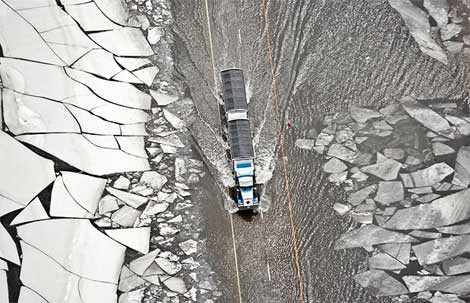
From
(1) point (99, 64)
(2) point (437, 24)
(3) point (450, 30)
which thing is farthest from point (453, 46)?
(1) point (99, 64)

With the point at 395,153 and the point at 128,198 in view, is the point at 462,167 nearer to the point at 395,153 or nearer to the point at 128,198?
the point at 395,153

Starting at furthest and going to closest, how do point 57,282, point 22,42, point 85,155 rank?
1. point 22,42
2. point 85,155
3. point 57,282

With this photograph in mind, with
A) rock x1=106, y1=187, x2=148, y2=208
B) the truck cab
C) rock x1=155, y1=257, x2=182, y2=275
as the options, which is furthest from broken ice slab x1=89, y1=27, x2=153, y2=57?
rock x1=155, y1=257, x2=182, y2=275

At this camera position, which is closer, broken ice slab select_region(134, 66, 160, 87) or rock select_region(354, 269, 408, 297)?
rock select_region(354, 269, 408, 297)

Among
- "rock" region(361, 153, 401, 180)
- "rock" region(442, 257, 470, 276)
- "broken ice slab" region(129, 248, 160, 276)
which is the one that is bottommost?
"rock" region(442, 257, 470, 276)

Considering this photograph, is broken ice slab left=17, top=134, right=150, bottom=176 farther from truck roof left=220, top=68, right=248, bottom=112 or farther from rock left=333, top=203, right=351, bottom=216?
rock left=333, top=203, right=351, bottom=216

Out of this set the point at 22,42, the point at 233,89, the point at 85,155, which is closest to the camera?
the point at 85,155

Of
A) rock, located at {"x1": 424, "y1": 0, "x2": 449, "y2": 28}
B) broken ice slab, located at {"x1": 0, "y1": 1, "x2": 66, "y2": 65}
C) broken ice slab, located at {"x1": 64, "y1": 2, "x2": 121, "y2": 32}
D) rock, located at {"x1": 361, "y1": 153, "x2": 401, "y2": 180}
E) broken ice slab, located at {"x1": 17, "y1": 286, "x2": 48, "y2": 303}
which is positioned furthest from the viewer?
rock, located at {"x1": 424, "y1": 0, "x2": 449, "y2": 28}
